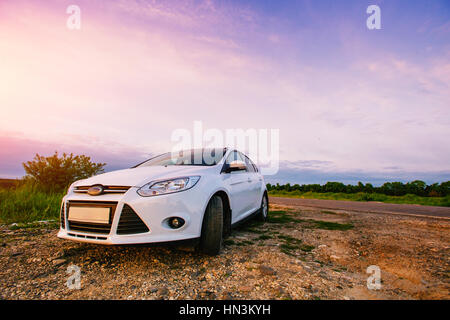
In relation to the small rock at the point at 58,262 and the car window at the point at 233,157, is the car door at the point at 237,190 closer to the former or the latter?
the car window at the point at 233,157

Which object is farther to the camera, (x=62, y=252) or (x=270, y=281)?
(x=62, y=252)

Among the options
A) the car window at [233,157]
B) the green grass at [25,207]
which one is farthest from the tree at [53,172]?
the car window at [233,157]

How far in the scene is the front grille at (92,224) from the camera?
2.61 metres

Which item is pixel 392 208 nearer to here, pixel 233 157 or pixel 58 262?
pixel 233 157

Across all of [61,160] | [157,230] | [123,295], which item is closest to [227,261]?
[157,230]

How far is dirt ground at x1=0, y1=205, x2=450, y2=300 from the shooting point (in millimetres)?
2170

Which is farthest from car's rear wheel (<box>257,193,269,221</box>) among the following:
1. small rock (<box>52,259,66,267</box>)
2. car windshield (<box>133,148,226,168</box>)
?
small rock (<box>52,259,66,267</box>)


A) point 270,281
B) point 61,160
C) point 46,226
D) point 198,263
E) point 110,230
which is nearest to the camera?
point 270,281

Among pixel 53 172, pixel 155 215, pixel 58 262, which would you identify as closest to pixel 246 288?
pixel 155 215

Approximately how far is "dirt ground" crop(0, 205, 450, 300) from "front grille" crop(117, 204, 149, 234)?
0.19 meters

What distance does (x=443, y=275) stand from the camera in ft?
8.52

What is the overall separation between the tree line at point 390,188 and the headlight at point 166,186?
57.2ft

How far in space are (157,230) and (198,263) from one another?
646 mm
